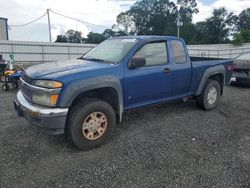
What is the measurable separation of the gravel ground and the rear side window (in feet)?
4.14

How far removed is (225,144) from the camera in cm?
408

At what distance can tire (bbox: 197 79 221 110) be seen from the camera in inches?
226

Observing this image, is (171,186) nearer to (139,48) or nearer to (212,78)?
(139,48)

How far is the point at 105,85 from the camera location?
151 inches

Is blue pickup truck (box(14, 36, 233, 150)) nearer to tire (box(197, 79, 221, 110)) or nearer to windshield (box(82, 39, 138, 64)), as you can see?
windshield (box(82, 39, 138, 64))

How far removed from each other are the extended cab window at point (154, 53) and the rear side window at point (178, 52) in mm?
262

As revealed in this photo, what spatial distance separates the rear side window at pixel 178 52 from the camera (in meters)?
5.03

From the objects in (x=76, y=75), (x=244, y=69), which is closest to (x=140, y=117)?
(x=76, y=75)

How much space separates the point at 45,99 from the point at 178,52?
117 inches

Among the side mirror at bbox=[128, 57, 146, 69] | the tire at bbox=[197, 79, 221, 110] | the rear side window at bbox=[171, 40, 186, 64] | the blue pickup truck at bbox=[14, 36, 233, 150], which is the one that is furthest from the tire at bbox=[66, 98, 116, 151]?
the tire at bbox=[197, 79, 221, 110]

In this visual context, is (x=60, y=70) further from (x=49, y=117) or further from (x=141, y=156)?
(x=141, y=156)

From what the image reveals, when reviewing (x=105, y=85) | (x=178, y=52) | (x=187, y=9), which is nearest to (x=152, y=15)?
(x=187, y=9)

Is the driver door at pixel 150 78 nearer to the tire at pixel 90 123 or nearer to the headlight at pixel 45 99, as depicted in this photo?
the tire at pixel 90 123

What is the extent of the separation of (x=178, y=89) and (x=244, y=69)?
4534 millimetres
